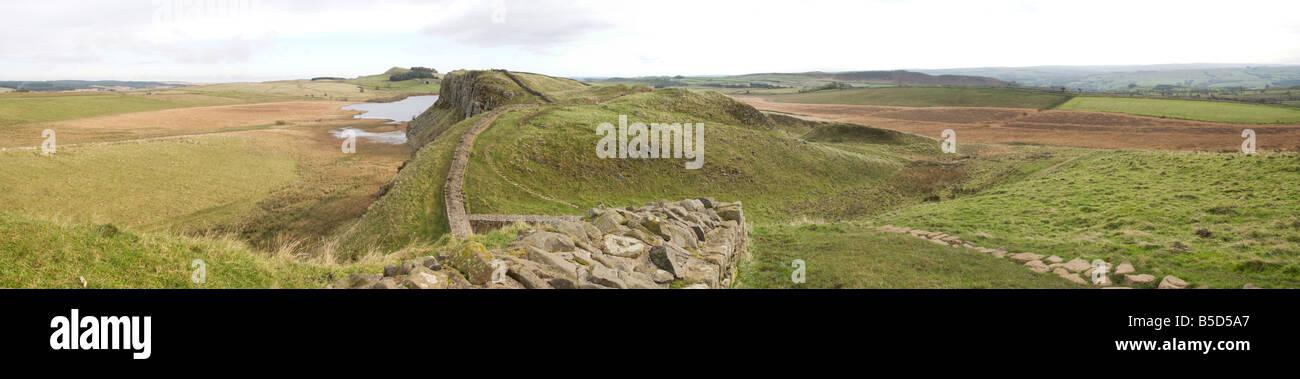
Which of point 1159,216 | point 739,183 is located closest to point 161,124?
point 739,183

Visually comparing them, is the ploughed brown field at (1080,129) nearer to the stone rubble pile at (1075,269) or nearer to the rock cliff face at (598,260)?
the stone rubble pile at (1075,269)

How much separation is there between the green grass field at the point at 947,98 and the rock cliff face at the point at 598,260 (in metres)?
109

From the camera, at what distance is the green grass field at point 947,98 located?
102188 mm

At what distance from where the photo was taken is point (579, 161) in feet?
93.0

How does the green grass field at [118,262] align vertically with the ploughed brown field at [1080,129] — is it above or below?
below

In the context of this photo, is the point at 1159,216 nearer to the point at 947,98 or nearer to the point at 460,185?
the point at 460,185

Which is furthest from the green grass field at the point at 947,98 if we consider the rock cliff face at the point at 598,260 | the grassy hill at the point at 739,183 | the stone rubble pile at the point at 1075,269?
the rock cliff face at the point at 598,260

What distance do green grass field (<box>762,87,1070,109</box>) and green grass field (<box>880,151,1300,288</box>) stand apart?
8808cm

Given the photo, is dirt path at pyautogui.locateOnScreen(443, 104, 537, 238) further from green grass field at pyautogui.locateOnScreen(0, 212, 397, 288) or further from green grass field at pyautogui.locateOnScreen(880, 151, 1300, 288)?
green grass field at pyautogui.locateOnScreen(880, 151, 1300, 288)

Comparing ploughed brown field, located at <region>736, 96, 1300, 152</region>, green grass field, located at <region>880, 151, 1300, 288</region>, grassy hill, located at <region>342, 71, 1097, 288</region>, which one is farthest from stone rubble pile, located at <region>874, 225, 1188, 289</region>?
ploughed brown field, located at <region>736, 96, 1300, 152</region>

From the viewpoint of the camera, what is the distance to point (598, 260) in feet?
26.3

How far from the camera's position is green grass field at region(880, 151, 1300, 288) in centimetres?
1013
